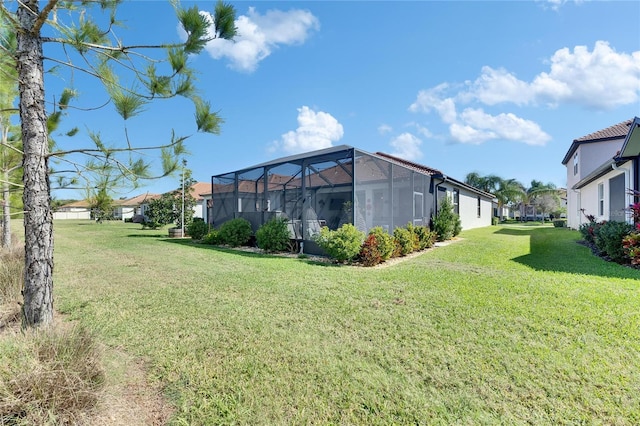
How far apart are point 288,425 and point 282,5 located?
24.9ft

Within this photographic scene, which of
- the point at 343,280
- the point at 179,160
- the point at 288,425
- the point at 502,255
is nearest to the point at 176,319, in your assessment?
the point at 179,160

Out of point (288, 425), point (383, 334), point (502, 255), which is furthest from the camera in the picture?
point (502, 255)

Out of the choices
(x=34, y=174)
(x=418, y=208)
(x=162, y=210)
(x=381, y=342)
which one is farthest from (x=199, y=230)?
(x=381, y=342)

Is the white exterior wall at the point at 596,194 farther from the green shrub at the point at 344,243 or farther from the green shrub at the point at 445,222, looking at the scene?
the green shrub at the point at 344,243

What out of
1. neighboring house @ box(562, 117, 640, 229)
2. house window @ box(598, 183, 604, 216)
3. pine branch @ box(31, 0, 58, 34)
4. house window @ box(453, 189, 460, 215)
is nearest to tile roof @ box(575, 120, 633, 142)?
neighboring house @ box(562, 117, 640, 229)

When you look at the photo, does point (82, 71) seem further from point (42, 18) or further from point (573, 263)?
point (573, 263)

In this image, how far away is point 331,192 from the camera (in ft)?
33.2

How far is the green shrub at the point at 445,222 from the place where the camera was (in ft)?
43.4

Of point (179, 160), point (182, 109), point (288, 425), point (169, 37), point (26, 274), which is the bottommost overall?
point (288, 425)

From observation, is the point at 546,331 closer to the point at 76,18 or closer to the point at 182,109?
the point at 182,109

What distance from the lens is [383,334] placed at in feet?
11.3

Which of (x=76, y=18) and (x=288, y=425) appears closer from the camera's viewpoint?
(x=288, y=425)

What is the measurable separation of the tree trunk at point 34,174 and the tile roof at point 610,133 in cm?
2235

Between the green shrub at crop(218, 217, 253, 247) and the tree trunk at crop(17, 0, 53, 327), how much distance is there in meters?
9.19
